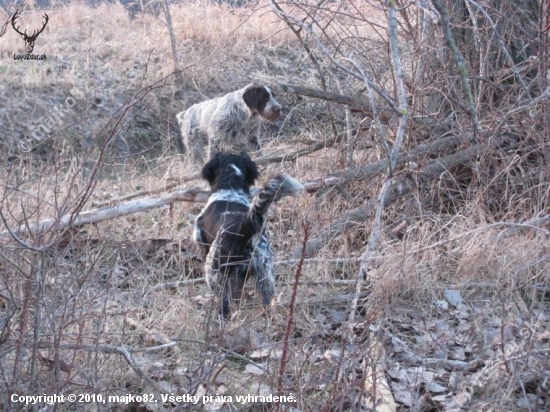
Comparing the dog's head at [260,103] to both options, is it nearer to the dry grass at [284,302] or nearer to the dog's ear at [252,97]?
the dog's ear at [252,97]

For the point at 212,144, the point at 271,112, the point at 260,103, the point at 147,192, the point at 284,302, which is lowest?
the point at 284,302

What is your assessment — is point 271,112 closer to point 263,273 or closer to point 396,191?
point 396,191

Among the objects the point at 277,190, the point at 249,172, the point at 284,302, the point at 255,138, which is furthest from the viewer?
the point at 255,138

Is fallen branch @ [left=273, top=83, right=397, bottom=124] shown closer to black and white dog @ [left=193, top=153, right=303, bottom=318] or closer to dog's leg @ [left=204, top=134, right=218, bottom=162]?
black and white dog @ [left=193, top=153, right=303, bottom=318]

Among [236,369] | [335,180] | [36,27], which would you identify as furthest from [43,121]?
[236,369]

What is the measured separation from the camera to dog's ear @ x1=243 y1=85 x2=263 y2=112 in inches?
384

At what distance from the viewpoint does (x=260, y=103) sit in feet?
32.1

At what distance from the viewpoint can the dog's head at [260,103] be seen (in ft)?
32.0

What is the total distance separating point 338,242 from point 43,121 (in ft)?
19.9

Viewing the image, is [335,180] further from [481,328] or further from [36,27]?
[36,27]

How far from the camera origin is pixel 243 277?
526cm

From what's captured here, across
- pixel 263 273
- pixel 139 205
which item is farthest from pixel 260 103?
pixel 263 273

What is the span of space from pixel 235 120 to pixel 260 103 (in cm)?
40

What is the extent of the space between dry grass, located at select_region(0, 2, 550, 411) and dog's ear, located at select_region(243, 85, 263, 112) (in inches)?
51.4
